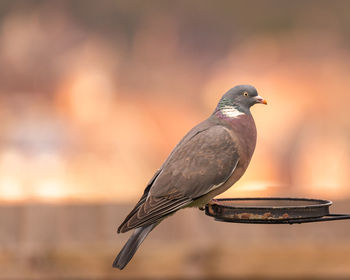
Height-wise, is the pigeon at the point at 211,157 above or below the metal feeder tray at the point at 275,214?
above

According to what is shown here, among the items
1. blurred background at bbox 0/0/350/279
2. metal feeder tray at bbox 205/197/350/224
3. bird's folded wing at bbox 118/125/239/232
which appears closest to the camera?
metal feeder tray at bbox 205/197/350/224

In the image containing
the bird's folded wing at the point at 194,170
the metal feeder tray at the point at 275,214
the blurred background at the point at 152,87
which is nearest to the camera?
the metal feeder tray at the point at 275,214

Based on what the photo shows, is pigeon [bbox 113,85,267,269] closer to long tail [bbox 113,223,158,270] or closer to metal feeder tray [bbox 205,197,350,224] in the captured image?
long tail [bbox 113,223,158,270]

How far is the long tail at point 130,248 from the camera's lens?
1853 mm

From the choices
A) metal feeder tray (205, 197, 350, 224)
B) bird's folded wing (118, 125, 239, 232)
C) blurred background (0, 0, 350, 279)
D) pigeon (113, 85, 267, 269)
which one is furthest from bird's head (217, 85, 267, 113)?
blurred background (0, 0, 350, 279)

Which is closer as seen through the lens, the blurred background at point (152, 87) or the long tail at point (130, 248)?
the long tail at point (130, 248)

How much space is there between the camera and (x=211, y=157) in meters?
2.23

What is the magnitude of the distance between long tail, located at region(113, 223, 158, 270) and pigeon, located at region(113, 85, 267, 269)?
58mm

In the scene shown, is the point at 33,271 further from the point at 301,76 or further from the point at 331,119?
the point at 301,76

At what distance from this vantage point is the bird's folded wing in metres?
2.11

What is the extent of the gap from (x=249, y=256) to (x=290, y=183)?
494cm

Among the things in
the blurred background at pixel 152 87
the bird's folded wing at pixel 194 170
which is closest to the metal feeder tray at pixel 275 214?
the bird's folded wing at pixel 194 170

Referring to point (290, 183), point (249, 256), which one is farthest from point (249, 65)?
point (249, 256)

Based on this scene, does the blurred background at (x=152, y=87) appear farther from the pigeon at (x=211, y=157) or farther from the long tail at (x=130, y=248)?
the long tail at (x=130, y=248)
